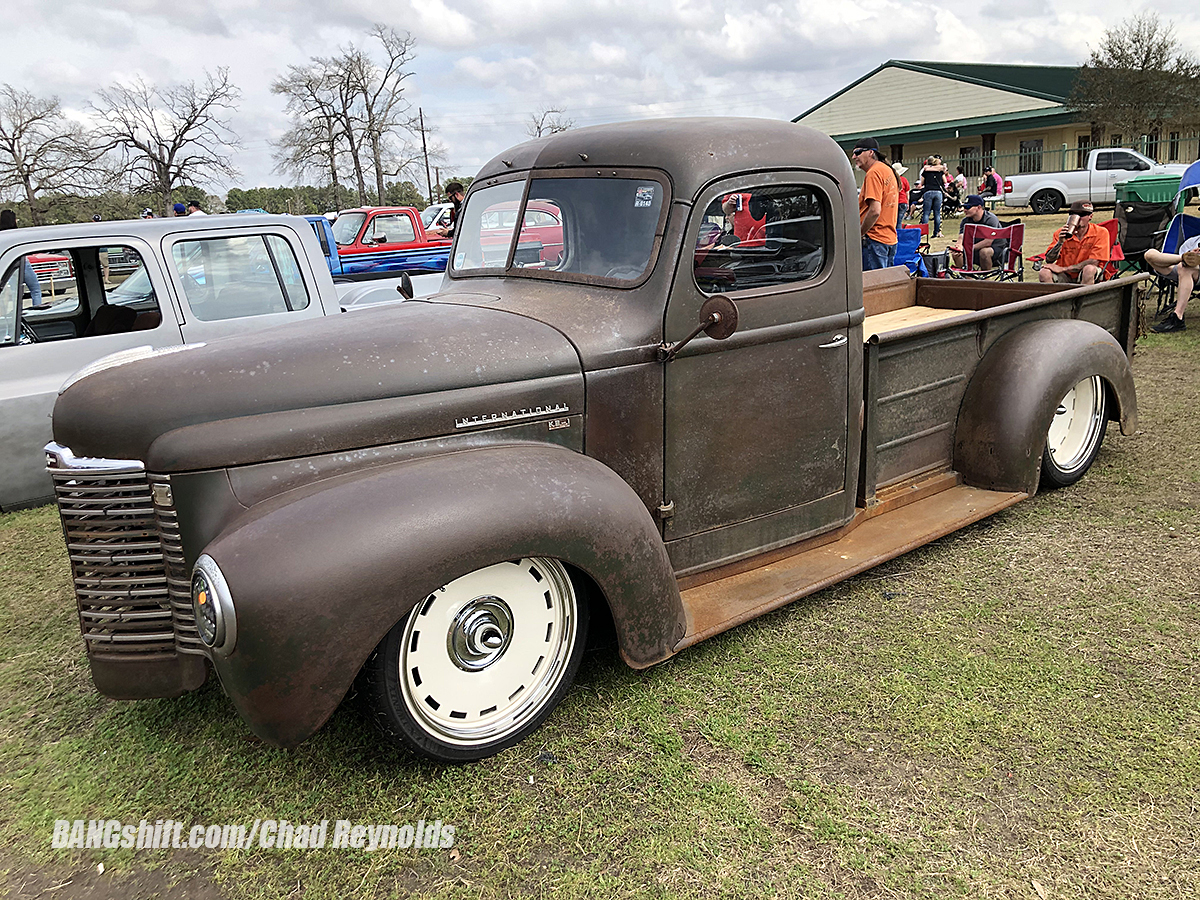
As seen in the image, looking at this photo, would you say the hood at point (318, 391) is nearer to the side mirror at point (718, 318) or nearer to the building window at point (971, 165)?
the side mirror at point (718, 318)

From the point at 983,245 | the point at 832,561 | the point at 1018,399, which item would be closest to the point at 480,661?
the point at 832,561

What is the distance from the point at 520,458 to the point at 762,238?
56.9 inches

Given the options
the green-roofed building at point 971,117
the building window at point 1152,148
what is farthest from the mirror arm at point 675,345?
the building window at point 1152,148

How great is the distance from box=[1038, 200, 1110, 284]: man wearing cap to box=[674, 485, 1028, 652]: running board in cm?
561

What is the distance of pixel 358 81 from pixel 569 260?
3595 cm

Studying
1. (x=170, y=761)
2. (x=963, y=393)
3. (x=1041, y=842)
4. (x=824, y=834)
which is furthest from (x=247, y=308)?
(x=1041, y=842)

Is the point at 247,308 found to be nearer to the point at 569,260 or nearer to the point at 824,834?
the point at 569,260

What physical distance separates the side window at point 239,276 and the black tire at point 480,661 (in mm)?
4140

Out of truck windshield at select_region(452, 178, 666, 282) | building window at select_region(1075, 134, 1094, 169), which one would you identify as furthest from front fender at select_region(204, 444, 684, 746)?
building window at select_region(1075, 134, 1094, 169)

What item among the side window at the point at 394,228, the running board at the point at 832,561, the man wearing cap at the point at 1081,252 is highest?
the side window at the point at 394,228

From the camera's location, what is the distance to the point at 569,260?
11.4ft

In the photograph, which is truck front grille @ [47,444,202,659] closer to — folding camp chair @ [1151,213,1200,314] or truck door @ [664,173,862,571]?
truck door @ [664,173,862,571]

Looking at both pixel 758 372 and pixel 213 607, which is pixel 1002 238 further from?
pixel 213 607

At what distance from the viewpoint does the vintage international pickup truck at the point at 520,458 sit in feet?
8.07
